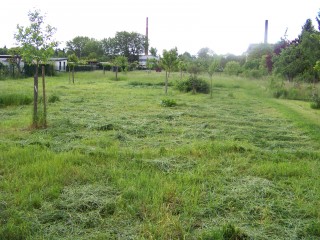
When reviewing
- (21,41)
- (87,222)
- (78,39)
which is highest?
(78,39)

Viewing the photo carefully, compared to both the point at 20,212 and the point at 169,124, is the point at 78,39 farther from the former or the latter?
the point at 20,212

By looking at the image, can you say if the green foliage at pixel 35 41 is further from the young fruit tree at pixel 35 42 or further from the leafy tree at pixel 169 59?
the leafy tree at pixel 169 59

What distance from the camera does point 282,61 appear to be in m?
22.8

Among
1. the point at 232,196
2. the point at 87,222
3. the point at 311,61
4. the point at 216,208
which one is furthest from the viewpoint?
the point at 311,61

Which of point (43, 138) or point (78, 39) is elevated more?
point (78, 39)

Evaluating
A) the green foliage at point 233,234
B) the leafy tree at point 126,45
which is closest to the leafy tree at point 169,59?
the green foliage at point 233,234

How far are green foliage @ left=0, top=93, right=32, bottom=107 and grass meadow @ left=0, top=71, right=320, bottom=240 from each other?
4.18 metres

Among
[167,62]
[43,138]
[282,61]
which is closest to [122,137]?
[43,138]

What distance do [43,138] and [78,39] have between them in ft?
226

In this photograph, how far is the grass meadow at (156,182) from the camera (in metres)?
3.66

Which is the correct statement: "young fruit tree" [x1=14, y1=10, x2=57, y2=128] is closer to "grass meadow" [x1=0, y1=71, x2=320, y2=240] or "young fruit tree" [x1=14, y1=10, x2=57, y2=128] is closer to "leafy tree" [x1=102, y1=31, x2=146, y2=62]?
"grass meadow" [x1=0, y1=71, x2=320, y2=240]

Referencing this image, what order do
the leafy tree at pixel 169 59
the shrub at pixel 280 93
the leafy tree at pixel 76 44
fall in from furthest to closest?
the leafy tree at pixel 76 44, the leafy tree at pixel 169 59, the shrub at pixel 280 93

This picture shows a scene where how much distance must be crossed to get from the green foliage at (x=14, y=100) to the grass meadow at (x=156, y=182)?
4184 millimetres

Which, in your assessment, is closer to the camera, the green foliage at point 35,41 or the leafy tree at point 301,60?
the green foliage at point 35,41
